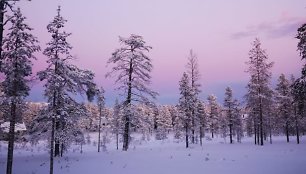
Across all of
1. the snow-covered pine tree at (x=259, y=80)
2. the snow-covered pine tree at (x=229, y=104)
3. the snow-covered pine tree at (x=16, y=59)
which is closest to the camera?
the snow-covered pine tree at (x=16, y=59)

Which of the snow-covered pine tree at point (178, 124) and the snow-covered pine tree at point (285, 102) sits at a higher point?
the snow-covered pine tree at point (285, 102)

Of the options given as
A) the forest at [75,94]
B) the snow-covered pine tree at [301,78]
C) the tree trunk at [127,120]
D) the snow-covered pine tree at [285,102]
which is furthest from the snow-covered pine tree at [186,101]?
the snow-covered pine tree at [301,78]

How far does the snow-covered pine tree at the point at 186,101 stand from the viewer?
1992 inches

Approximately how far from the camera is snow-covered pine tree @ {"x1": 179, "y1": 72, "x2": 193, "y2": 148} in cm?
5059

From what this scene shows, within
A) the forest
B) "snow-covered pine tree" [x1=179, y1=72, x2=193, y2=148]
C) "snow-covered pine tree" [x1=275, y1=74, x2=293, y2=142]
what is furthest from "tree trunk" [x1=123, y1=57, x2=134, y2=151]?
"snow-covered pine tree" [x1=275, y1=74, x2=293, y2=142]

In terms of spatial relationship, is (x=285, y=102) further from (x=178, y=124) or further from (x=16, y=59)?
(x=16, y=59)

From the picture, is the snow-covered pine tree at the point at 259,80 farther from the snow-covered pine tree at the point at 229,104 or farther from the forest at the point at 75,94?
the snow-covered pine tree at the point at 229,104

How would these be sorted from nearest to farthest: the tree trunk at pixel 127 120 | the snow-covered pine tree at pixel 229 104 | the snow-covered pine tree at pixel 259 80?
the tree trunk at pixel 127 120 → the snow-covered pine tree at pixel 259 80 → the snow-covered pine tree at pixel 229 104

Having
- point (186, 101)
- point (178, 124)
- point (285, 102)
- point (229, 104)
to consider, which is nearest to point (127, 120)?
point (186, 101)

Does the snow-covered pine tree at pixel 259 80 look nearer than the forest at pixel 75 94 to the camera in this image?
No

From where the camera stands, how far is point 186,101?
50969 millimetres

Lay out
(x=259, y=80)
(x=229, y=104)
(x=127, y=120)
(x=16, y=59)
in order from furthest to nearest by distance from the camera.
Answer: (x=229, y=104) < (x=259, y=80) < (x=127, y=120) < (x=16, y=59)

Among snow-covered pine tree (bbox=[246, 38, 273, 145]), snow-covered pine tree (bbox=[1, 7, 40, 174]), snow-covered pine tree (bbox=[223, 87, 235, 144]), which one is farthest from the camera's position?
snow-covered pine tree (bbox=[223, 87, 235, 144])

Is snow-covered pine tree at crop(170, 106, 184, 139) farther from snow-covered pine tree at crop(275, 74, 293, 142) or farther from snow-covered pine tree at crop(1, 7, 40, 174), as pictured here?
snow-covered pine tree at crop(1, 7, 40, 174)
